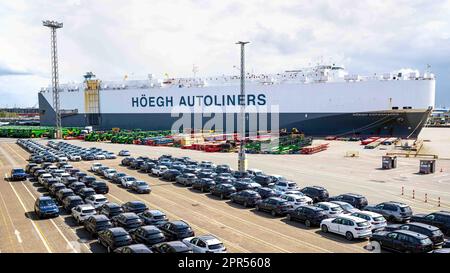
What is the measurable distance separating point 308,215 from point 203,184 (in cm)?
1083

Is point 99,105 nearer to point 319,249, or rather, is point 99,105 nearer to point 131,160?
point 131,160

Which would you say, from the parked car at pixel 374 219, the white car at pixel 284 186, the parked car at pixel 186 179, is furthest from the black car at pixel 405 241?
the parked car at pixel 186 179

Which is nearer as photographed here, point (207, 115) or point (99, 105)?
point (207, 115)

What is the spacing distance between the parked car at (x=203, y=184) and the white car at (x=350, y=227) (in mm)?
11818

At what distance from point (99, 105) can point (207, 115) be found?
34.8 metres

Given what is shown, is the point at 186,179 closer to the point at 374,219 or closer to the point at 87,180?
the point at 87,180

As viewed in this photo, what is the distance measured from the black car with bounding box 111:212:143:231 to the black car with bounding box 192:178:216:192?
1034 centimetres

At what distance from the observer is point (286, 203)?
72.1 feet

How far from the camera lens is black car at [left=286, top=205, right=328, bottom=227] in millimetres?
19812

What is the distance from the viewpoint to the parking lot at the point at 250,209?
17.3m

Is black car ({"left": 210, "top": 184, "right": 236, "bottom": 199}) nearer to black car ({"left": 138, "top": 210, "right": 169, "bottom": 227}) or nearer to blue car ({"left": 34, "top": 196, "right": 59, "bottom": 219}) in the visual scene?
black car ({"left": 138, "top": 210, "right": 169, "bottom": 227})

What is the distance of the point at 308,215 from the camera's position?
20.1 meters

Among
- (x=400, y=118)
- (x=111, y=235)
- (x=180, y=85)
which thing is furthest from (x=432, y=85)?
(x=111, y=235)

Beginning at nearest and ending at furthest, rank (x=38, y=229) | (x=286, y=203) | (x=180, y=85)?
(x=38, y=229) → (x=286, y=203) → (x=180, y=85)
